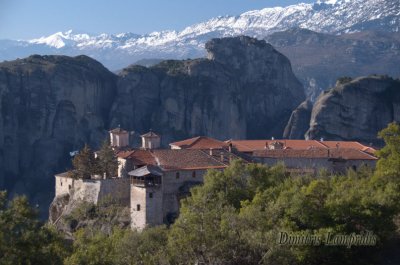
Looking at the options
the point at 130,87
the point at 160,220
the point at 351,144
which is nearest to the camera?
the point at 160,220

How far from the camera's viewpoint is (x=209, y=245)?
32031 mm

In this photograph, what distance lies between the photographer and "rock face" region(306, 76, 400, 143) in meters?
117

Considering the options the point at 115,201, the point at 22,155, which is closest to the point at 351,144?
the point at 115,201

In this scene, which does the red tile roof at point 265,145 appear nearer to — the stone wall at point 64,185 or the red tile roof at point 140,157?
the red tile roof at point 140,157

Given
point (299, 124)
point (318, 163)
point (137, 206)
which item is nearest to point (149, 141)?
point (318, 163)

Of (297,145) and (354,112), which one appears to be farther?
(354,112)

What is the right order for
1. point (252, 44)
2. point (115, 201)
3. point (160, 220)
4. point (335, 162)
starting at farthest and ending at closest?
point (252, 44) < point (335, 162) < point (115, 201) < point (160, 220)

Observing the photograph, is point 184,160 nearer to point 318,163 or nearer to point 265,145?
point 318,163

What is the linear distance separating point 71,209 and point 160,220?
27.7ft

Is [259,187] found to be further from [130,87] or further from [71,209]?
[130,87]

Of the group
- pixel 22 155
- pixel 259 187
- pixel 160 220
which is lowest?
pixel 22 155

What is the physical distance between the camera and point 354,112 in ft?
387

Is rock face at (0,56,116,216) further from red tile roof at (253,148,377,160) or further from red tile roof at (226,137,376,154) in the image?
red tile roof at (253,148,377,160)

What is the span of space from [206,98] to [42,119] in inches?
1177
